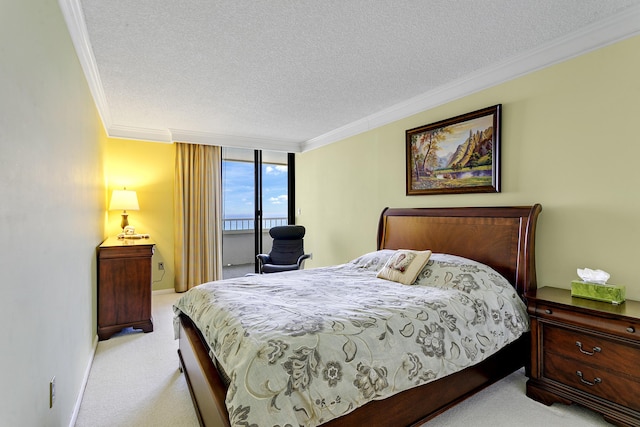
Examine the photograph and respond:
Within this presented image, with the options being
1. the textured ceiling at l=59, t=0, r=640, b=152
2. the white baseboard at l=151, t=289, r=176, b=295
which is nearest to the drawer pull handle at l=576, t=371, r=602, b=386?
the textured ceiling at l=59, t=0, r=640, b=152

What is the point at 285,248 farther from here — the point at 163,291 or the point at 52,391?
the point at 52,391

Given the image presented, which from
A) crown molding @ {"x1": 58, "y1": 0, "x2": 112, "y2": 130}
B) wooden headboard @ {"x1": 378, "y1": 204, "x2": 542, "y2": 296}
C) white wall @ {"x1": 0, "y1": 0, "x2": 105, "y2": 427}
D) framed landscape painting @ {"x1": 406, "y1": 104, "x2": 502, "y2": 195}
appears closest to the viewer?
white wall @ {"x1": 0, "y1": 0, "x2": 105, "y2": 427}

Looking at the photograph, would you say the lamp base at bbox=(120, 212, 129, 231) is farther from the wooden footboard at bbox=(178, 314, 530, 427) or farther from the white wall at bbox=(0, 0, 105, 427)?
the wooden footboard at bbox=(178, 314, 530, 427)

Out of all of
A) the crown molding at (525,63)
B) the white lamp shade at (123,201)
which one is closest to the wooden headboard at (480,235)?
the crown molding at (525,63)

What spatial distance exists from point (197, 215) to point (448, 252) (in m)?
3.86

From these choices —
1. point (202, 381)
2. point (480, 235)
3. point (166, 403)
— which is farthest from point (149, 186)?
point (480, 235)

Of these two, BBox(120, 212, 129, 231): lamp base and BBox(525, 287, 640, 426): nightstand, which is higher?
BBox(120, 212, 129, 231): lamp base

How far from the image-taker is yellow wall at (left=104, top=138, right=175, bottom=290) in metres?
4.69

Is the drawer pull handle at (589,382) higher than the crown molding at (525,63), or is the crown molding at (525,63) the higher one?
the crown molding at (525,63)

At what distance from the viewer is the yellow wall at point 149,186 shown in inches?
185

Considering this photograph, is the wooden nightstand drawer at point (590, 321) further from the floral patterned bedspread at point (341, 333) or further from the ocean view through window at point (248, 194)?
the ocean view through window at point (248, 194)

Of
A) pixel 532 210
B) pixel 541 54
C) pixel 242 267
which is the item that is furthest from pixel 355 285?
pixel 242 267

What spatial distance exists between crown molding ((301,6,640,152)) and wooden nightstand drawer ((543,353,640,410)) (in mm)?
2144

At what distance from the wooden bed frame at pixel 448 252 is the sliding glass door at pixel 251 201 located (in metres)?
2.76
